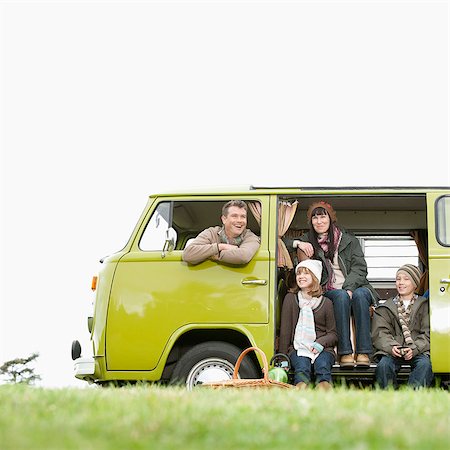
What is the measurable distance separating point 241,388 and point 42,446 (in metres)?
4.19

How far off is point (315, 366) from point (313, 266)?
1.07 metres

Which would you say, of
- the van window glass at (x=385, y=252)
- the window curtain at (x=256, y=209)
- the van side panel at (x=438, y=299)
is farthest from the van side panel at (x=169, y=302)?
the van window glass at (x=385, y=252)

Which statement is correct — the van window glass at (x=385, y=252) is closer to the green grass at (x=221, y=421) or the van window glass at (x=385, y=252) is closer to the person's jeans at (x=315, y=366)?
the person's jeans at (x=315, y=366)

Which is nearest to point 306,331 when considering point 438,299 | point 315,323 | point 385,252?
point 315,323

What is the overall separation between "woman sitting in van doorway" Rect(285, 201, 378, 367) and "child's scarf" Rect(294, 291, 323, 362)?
277 millimetres

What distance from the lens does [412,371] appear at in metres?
10.0

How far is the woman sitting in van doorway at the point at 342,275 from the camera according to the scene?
10.2 m

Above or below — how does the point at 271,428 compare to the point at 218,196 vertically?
below

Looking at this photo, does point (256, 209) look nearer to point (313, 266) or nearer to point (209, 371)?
point (313, 266)

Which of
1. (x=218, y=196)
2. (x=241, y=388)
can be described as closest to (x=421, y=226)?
(x=218, y=196)

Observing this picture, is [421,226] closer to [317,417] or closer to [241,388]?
[241,388]

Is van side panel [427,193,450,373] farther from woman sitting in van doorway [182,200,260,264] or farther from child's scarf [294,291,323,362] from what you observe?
woman sitting in van doorway [182,200,260,264]

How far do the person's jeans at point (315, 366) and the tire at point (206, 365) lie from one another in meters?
0.42

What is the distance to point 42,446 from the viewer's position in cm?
473
